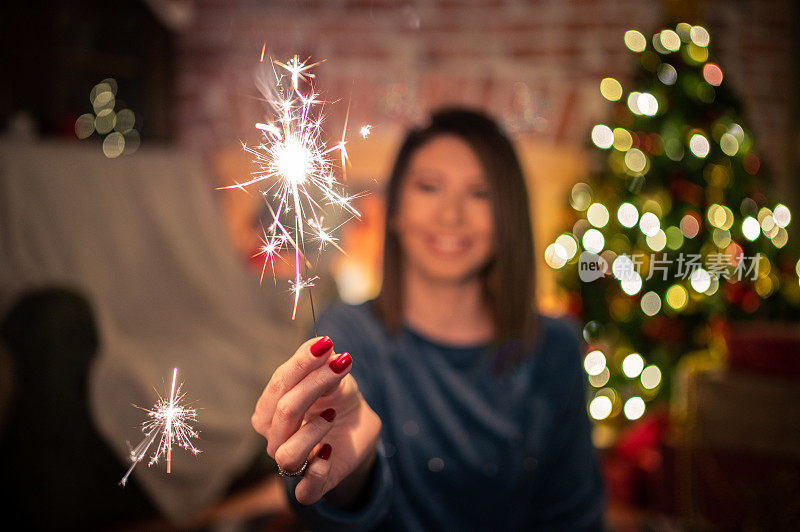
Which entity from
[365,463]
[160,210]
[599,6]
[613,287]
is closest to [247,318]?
[160,210]

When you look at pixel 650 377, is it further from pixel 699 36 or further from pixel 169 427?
pixel 169 427

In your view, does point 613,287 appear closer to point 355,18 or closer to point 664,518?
point 664,518

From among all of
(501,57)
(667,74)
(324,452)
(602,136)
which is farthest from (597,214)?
(324,452)

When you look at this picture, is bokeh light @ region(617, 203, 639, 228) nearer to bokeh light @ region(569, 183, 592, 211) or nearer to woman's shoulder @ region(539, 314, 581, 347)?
bokeh light @ region(569, 183, 592, 211)

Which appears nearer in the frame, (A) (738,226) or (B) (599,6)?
(A) (738,226)

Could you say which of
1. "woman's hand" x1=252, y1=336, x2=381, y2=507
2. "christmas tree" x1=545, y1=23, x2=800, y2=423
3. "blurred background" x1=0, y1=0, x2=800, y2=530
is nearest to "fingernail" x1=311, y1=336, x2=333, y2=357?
"woman's hand" x1=252, y1=336, x2=381, y2=507

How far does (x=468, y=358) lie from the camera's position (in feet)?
2.39

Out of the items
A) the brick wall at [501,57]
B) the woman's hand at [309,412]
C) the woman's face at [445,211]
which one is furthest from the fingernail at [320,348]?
the brick wall at [501,57]

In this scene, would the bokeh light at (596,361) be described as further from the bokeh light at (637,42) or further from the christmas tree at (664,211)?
the bokeh light at (637,42)

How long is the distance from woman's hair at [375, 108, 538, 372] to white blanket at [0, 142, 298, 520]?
501mm

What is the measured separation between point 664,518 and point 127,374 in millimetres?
1432

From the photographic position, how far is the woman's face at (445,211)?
0.58 meters

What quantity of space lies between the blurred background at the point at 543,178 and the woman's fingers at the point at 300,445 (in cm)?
21

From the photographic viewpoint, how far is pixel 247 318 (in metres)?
A: 1.67
